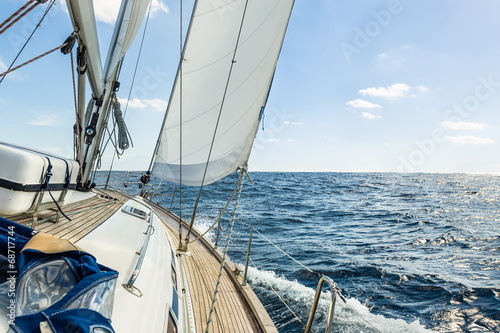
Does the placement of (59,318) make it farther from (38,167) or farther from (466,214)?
(466,214)

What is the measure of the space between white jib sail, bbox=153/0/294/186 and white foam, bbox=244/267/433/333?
5.89 feet

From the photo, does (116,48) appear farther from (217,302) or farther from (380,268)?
(380,268)

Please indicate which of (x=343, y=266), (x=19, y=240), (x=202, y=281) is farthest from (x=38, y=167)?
(x=343, y=266)

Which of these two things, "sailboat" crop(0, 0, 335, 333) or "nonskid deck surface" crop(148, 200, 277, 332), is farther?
"nonskid deck surface" crop(148, 200, 277, 332)

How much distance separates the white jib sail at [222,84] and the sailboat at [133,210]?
2 cm

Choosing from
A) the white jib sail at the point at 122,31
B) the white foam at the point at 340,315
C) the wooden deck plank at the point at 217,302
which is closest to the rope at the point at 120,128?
the white jib sail at the point at 122,31

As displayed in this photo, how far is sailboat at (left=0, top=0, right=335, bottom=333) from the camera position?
47.4 inches

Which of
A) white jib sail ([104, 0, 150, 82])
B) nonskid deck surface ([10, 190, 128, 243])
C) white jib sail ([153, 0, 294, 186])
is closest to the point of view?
nonskid deck surface ([10, 190, 128, 243])

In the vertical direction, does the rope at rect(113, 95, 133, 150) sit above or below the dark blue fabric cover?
above

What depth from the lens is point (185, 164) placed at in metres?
4.42

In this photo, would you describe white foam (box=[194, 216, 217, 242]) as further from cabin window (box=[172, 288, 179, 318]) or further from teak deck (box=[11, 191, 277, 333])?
cabin window (box=[172, 288, 179, 318])

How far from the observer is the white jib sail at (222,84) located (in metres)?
3.76

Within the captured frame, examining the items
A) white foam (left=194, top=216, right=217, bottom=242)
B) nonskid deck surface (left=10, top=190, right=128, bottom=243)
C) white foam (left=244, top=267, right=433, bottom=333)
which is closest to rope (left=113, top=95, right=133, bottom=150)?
nonskid deck surface (left=10, top=190, right=128, bottom=243)

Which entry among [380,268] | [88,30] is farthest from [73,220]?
[380,268]
